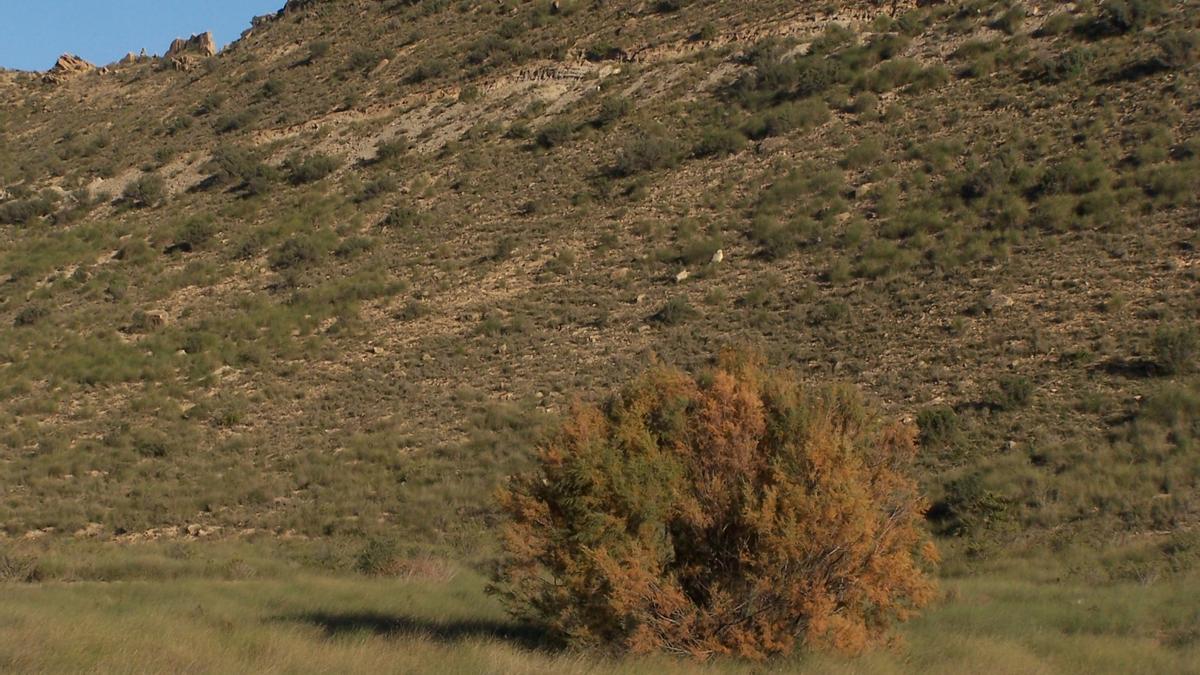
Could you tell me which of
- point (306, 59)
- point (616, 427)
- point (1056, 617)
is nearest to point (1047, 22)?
point (1056, 617)

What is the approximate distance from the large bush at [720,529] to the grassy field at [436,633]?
0.41 m

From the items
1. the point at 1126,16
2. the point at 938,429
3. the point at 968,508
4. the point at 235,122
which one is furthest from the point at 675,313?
the point at 235,122

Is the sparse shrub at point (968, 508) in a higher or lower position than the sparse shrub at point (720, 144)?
lower

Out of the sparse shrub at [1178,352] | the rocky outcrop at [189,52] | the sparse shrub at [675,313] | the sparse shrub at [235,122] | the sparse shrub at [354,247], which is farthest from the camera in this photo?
the rocky outcrop at [189,52]

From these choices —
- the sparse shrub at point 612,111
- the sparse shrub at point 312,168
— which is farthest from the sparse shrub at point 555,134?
the sparse shrub at point 312,168

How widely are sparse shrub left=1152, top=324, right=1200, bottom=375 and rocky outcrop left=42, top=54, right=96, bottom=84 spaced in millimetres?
64040

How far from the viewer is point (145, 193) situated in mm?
41969

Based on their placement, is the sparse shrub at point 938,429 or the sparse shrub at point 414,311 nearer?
the sparse shrub at point 938,429

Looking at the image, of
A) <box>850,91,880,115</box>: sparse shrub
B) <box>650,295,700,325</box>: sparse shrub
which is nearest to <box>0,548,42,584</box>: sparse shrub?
<box>650,295,700,325</box>: sparse shrub

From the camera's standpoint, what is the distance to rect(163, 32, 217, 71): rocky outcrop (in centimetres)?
6175

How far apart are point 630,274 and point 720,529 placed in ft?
61.0

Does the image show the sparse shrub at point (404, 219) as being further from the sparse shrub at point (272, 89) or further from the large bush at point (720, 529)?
the large bush at point (720, 529)

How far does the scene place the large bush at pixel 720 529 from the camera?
10109 mm

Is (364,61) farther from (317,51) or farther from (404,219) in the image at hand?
(404,219)
